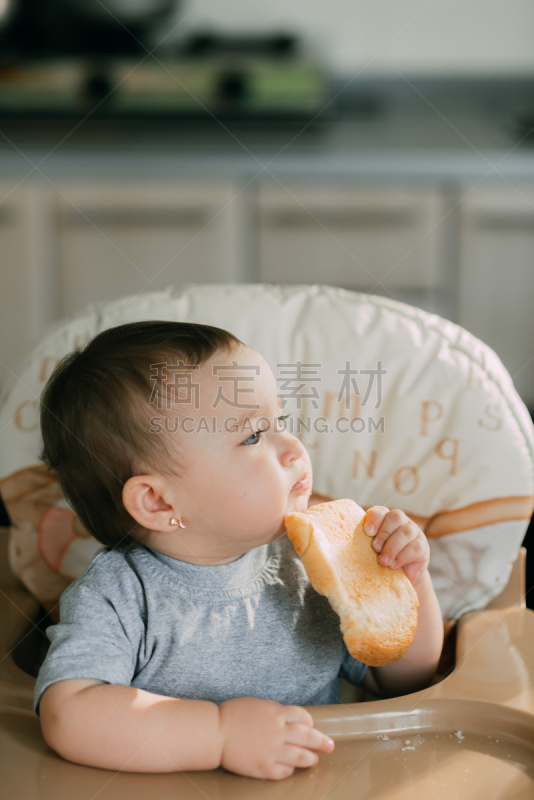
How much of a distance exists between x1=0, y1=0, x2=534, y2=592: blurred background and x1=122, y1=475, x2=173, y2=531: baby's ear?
56.9 inches

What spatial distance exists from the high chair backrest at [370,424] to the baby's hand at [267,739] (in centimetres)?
25

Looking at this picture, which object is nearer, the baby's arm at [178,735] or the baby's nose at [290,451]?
the baby's arm at [178,735]

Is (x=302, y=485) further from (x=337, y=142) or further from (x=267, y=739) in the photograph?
(x=337, y=142)

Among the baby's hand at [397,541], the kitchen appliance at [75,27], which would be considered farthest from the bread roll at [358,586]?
the kitchen appliance at [75,27]

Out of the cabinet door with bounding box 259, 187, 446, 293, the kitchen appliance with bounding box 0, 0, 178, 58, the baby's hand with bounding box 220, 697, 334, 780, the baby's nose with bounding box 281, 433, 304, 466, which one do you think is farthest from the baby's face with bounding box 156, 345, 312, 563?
the kitchen appliance with bounding box 0, 0, 178, 58

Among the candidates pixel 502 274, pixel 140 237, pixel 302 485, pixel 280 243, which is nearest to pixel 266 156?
pixel 280 243

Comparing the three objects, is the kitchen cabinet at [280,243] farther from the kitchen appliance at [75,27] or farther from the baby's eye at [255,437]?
the baby's eye at [255,437]

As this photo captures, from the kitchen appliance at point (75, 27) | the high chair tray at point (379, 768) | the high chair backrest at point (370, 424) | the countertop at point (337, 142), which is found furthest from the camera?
the kitchen appliance at point (75, 27)

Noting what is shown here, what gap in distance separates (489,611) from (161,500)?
0.33m

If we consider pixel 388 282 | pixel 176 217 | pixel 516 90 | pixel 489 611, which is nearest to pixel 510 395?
pixel 489 611

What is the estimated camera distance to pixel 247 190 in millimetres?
2006

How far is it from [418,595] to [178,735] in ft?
0.78

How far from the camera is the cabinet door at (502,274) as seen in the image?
1969 millimetres

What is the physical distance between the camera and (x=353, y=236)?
2037mm
